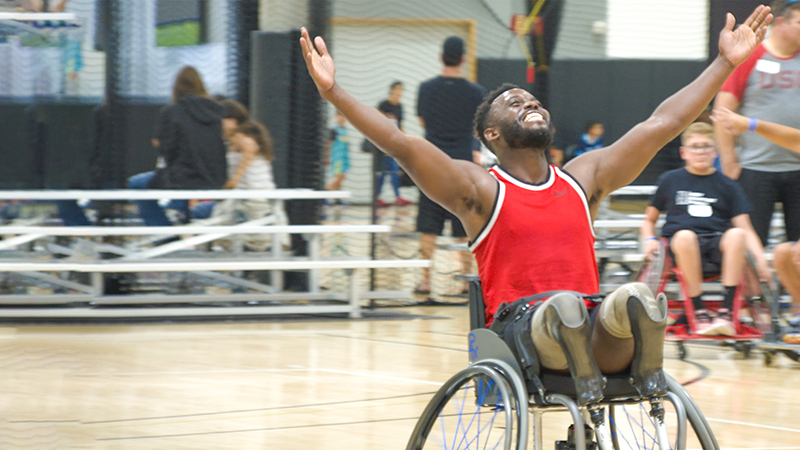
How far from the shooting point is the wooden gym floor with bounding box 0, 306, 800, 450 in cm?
319

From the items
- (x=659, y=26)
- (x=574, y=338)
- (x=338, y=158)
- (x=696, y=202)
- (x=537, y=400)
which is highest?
(x=659, y=26)

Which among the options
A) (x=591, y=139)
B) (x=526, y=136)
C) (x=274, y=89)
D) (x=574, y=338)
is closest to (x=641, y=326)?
(x=574, y=338)

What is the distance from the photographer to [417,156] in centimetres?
222

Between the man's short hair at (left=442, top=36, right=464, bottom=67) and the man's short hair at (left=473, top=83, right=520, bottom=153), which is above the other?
the man's short hair at (left=442, top=36, right=464, bottom=67)

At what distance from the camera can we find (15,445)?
3029 mm

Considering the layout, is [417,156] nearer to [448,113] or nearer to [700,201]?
[700,201]

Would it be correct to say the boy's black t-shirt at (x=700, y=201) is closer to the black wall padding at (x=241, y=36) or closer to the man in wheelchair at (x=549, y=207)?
the man in wheelchair at (x=549, y=207)

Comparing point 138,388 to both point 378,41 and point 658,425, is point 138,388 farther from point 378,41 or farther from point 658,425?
point 378,41

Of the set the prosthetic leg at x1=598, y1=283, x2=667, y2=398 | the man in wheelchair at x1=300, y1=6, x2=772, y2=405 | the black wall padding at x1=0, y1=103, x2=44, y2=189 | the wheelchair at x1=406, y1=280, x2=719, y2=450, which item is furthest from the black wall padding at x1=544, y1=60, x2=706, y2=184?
the prosthetic leg at x1=598, y1=283, x2=667, y2=398

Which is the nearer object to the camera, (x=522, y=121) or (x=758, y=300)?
(x=522, y=121)

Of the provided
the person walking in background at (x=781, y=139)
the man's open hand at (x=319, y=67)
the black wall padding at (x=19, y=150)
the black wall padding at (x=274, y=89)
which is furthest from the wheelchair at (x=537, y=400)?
the black wall padding at (x=19, y=150)

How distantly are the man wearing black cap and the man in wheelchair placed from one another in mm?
3771

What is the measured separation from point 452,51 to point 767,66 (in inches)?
89.3

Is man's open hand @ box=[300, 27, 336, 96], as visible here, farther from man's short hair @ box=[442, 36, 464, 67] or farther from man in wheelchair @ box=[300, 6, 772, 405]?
man's short hair @ box=[442, 36, 464, 67]
